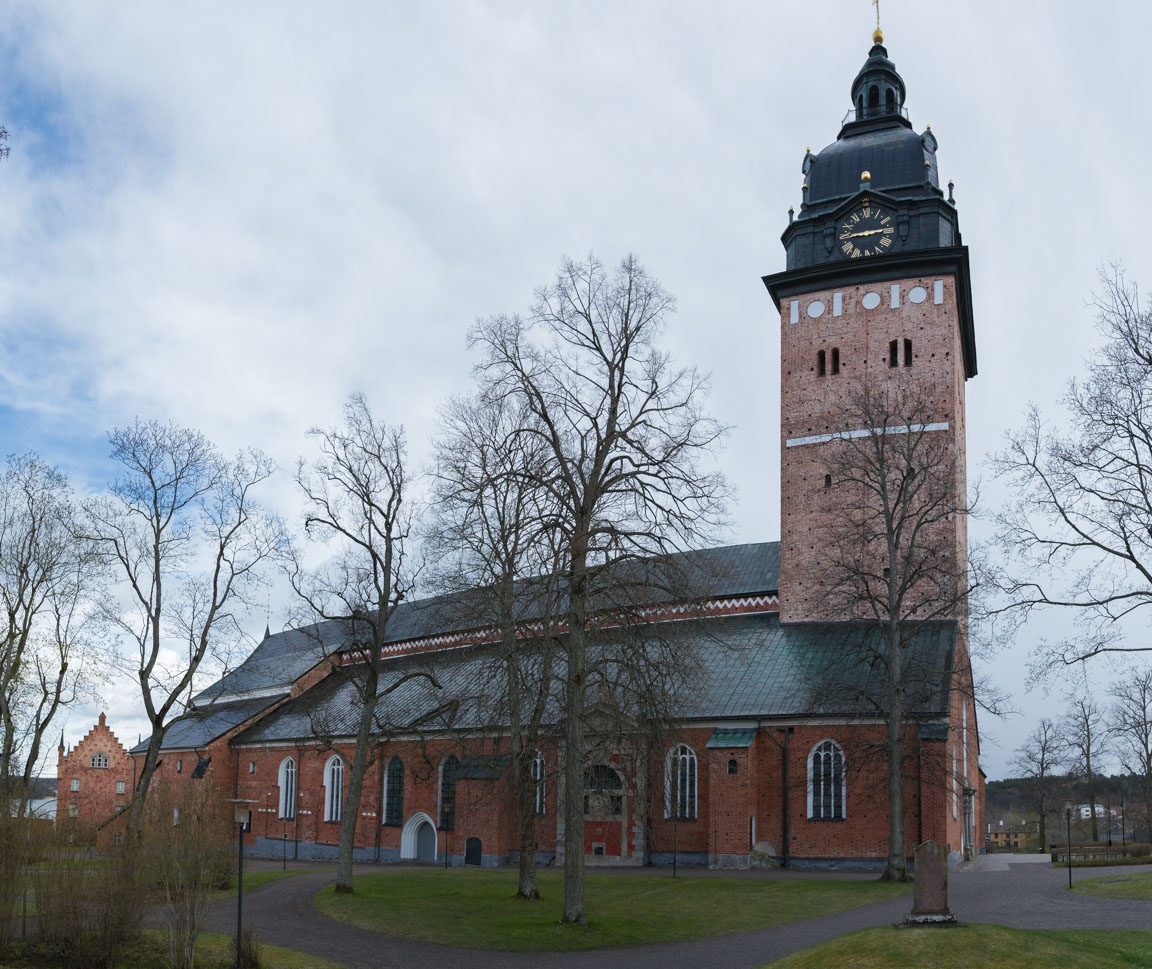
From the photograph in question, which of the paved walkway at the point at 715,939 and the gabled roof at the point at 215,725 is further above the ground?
the gabled roof at the point at 215,725

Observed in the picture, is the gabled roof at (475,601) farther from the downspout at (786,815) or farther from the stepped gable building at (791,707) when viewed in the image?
the downspout at (786,815)

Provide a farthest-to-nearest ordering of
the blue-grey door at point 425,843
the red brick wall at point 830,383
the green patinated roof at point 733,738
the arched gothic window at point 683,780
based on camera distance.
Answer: the blue-grey door at point 425,843 < the red brick wall at point 830,383 < the arched gothic window at point 683,780 < the green patinated roof at point 733,738

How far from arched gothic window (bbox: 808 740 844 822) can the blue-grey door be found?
1615 cm

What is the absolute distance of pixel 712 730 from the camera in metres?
36.8

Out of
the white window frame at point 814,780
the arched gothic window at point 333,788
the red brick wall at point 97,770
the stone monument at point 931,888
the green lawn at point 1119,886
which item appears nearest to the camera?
the stone monument at point 931,888

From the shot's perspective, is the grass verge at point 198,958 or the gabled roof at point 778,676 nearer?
the grass verge at point 198,958

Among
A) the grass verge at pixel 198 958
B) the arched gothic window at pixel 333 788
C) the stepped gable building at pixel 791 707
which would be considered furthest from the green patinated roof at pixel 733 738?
the arched gothic window at pixel 333 788

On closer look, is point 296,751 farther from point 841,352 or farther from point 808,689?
point 841,352

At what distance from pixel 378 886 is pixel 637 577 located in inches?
520

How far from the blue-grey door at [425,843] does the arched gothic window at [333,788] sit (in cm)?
563

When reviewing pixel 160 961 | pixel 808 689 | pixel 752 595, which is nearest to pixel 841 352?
pixel 752 595

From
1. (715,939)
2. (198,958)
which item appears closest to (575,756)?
(715,939)

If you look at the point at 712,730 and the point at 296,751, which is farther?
the point at 296,751

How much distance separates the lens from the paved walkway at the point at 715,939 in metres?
20.4
